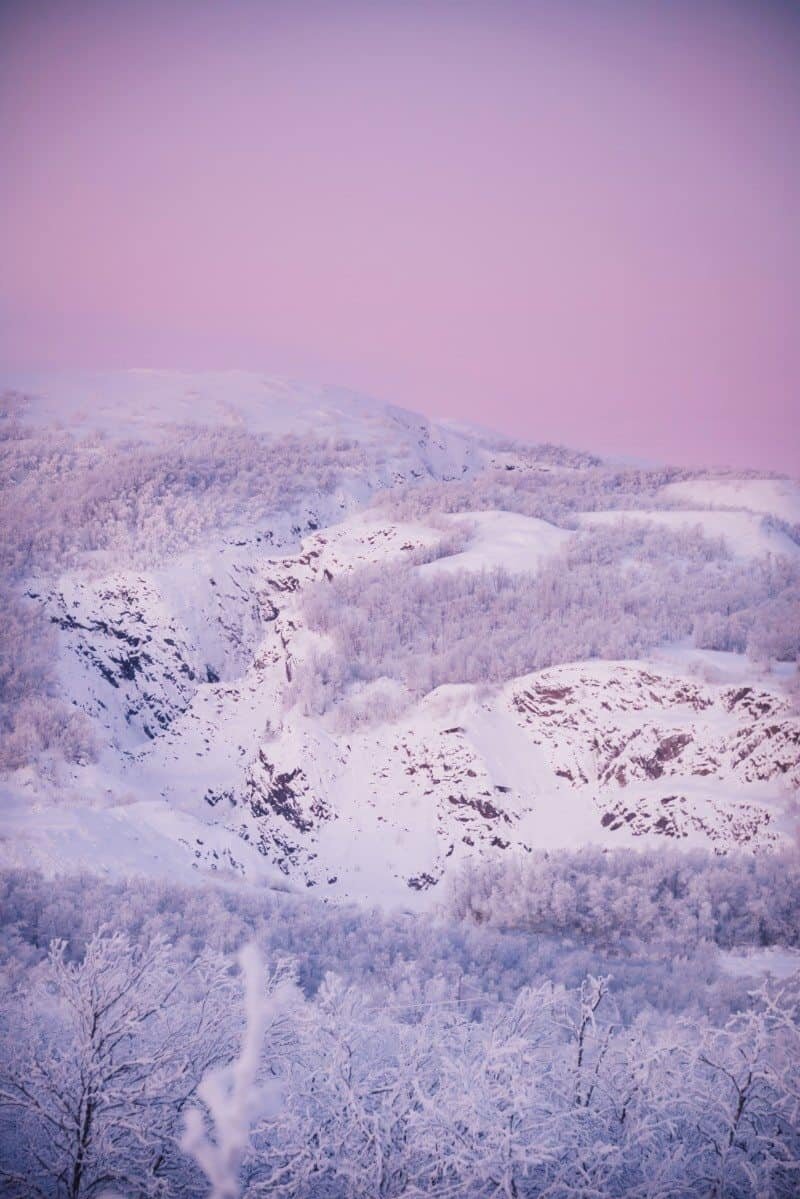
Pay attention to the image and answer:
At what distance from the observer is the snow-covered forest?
4.64 m

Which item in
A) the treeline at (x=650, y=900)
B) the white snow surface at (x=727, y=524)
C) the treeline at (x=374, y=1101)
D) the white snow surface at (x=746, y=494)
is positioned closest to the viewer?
the treeline at (x=374, y=1101)

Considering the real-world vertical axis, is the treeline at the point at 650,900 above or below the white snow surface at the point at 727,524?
below

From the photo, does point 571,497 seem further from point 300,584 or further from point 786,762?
point 786,762

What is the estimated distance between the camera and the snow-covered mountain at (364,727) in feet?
54.5

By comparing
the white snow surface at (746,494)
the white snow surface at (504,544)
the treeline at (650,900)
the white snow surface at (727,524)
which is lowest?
the treeline at (650,900)

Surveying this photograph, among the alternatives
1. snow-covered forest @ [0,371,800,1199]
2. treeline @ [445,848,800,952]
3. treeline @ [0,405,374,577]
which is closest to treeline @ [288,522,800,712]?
snow-covered forest @ [0,371,800,1199]

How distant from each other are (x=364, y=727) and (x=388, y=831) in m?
4.00

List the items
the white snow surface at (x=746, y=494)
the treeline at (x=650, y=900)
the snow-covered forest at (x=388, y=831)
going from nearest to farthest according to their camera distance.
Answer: the snow-covered forest at (x=388, y=831) < the treeline at (x=650, y=900) < the white snow surface at (x=746, y=494)

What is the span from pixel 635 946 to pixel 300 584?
21849 mm

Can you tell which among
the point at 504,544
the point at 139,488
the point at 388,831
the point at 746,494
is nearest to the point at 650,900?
the point at 388,831

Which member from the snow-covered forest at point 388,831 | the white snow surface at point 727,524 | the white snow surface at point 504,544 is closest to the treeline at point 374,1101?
the snow-covered forest at point 388,831

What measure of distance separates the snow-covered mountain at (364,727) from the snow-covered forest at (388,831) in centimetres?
13

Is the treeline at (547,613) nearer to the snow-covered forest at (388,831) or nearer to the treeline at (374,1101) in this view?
the snow-covered forest at (388,831)

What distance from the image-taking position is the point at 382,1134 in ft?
14.6
